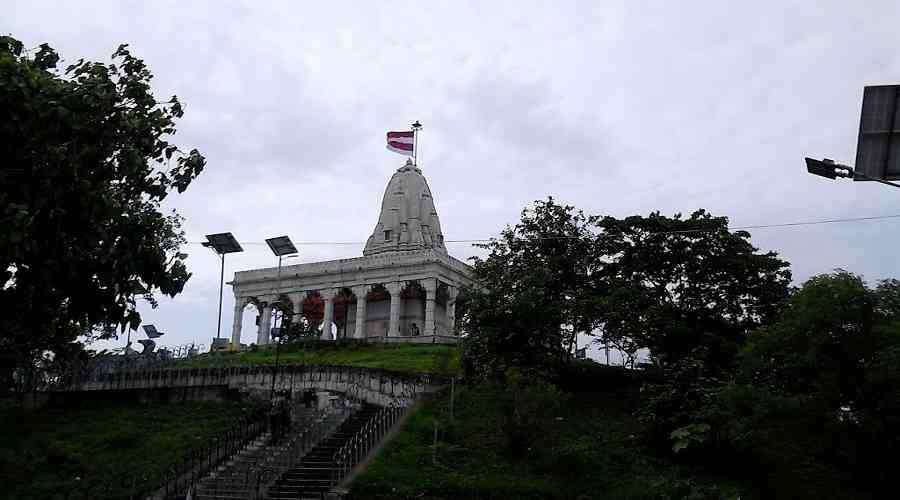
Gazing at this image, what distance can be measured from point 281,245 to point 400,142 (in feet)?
65.9

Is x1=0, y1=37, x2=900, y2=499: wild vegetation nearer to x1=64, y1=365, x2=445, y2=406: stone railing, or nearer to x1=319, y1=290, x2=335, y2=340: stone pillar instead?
x1=64, y1=365, x2=445, y2=406: stone railing

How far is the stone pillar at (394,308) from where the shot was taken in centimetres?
6034

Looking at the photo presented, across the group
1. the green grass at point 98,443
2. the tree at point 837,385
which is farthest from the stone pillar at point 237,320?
the tree at point 837,385

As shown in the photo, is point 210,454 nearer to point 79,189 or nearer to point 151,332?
point 79,189

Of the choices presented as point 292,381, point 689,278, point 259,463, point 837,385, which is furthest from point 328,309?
point 837,385

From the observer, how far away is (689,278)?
39.6m

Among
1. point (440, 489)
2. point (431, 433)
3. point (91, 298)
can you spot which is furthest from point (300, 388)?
point (91, 298)

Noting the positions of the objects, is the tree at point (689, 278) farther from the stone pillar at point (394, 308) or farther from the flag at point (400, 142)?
the flag at point (400, 142)

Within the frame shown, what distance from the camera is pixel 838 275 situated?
1063 inches

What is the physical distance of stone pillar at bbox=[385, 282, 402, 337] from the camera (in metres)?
60.3

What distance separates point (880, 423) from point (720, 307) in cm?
1367

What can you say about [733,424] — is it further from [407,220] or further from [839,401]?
[407,220]

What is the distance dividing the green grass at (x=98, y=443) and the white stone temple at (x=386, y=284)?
2260 centimetres

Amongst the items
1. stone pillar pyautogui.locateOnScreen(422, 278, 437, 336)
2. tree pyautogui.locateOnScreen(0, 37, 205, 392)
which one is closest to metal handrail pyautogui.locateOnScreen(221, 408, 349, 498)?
tree pyautogui.locateOnScreen(0, 37, 205, 392)
